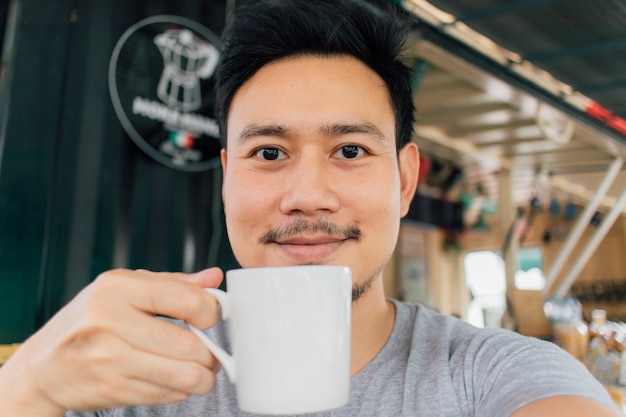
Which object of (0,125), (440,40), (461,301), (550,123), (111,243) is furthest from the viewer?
(461,301)

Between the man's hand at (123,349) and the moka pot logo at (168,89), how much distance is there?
1294 mm

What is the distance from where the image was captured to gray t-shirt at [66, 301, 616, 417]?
2.08 feet

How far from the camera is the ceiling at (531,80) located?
1.70 m

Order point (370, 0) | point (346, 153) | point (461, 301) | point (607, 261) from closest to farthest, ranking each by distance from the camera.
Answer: point (346, 153) < point (370, 0) < point (607, 261) < point (461, 301)

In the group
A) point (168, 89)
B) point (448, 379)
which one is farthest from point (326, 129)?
point (168, 89)

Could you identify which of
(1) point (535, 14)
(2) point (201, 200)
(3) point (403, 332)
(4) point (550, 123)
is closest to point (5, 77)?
(2) point (201, 200)

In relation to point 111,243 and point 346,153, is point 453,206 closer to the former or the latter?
point 111,243

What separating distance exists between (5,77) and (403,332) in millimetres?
1310

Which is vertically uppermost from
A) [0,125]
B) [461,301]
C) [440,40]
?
[440,40]

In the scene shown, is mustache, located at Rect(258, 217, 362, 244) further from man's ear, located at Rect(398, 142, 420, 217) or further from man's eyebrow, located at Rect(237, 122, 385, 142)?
man's ear, located at Rect(398, 142, 420, 217)

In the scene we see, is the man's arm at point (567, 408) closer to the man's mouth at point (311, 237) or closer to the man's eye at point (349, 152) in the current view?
the man's mouth at point (311, 237)

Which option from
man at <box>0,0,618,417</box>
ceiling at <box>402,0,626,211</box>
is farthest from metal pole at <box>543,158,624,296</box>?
man at <box>0,0,618,417</box>

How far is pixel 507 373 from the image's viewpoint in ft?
2.24

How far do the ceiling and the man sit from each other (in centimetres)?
28
